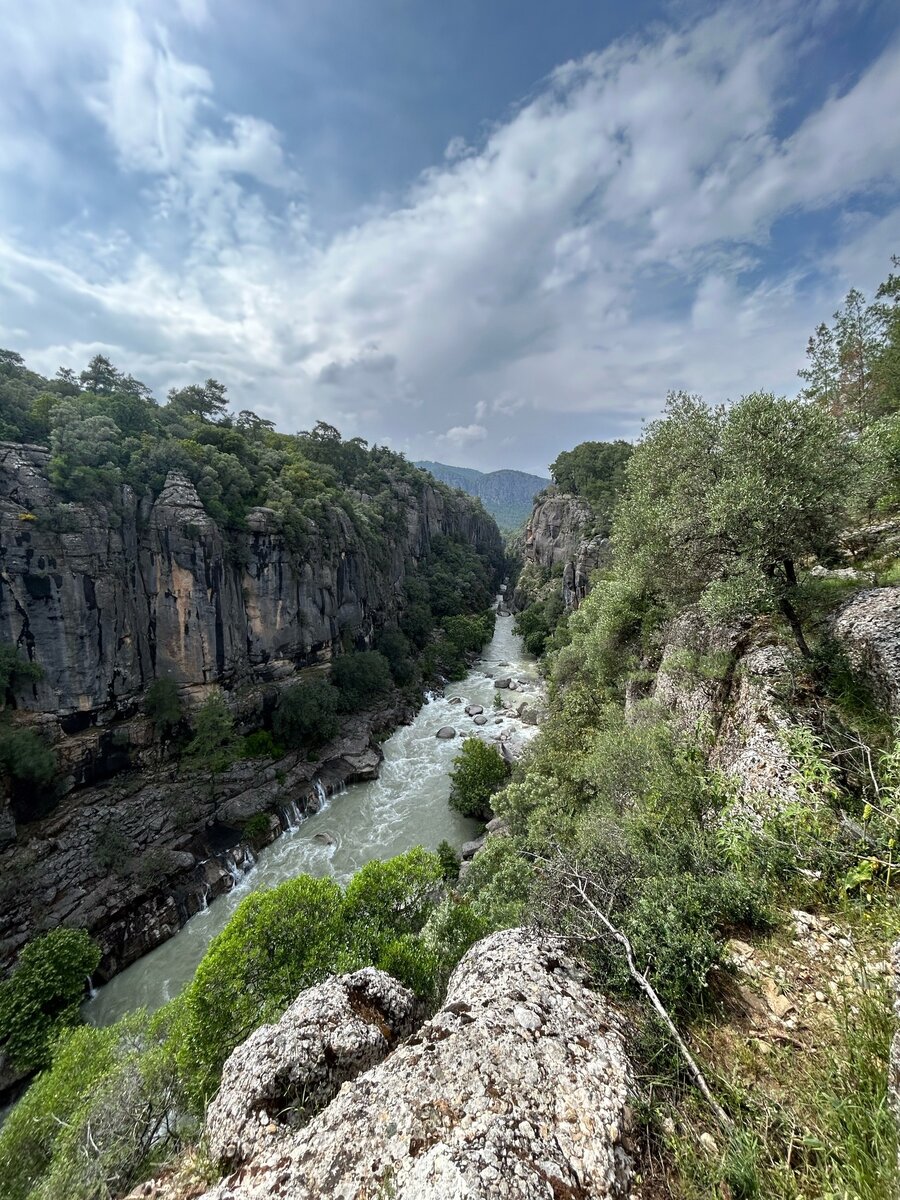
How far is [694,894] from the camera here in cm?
503

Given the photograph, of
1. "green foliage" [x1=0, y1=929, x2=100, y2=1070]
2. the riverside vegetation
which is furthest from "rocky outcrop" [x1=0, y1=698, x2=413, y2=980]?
the riverside vegetation

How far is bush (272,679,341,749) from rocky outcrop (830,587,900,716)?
2868 centimetres

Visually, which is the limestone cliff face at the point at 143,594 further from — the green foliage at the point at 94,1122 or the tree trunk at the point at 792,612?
the tree trunk at the point at 792,612

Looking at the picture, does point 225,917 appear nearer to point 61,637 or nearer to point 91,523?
point 61,637

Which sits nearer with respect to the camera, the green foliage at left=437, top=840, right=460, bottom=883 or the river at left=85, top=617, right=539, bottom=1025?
the river at left=85, top=617, right=539, bottom=1025

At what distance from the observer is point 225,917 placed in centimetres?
1833

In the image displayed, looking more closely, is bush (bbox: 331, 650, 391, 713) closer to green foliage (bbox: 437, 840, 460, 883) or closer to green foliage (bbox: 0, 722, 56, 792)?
green foliage (bbox: 0, 722, 56, 792)

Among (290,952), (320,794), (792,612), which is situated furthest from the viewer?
(320,794)

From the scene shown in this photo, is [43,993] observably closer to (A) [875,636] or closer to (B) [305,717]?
(B) [305,717]

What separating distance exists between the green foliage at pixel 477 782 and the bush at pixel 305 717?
11.6 metres

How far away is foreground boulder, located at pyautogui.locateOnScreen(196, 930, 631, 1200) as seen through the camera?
119 inches

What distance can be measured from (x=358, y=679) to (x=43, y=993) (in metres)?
23.9

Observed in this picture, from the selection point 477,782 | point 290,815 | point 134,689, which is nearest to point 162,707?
point 134,689

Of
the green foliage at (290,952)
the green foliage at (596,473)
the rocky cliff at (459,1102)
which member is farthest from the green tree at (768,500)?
the green foliage at (596,473)
